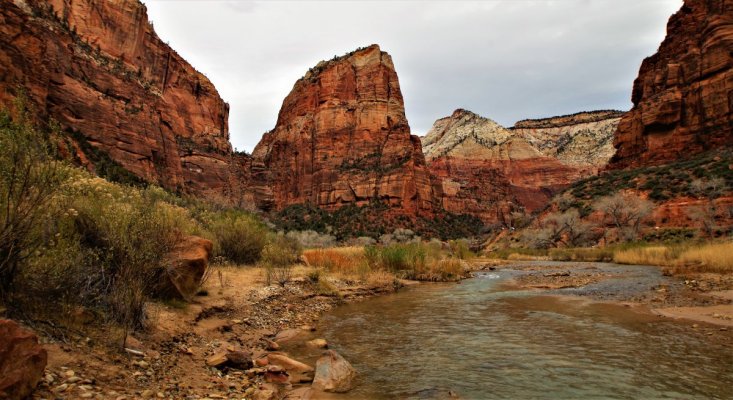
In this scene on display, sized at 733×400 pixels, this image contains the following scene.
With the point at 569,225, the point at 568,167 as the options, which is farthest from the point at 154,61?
the point at 568,167

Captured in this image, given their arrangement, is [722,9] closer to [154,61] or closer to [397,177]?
[397,177]

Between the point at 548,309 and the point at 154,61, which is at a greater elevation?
the point at 154,61

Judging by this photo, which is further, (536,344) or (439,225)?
(439,225)

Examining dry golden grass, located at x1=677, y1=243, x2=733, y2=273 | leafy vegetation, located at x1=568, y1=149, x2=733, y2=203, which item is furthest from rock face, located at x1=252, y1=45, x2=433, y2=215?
dry golden grass, located at x1=677, y1=243, x2=733, y2=273

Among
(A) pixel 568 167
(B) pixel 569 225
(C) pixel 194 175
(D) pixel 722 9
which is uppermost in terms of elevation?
(D) pixel 722 9

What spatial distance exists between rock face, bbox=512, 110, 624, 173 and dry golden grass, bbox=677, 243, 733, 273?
380 feet

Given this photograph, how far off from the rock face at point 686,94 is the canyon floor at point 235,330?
56.5 meters

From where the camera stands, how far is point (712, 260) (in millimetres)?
17219

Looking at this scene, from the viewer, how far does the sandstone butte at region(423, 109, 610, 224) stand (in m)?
120

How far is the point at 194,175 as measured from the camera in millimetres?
63250

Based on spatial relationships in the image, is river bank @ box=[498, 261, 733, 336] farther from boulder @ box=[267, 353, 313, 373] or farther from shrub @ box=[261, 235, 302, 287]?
shrub @ box=[261, 235, 302, 287]

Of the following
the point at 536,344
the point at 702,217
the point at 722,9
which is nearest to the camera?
the point at 536,344

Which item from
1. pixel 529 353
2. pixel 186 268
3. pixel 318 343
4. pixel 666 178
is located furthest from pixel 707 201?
pixel 186 268

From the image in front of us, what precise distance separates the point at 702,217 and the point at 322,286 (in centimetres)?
4246
